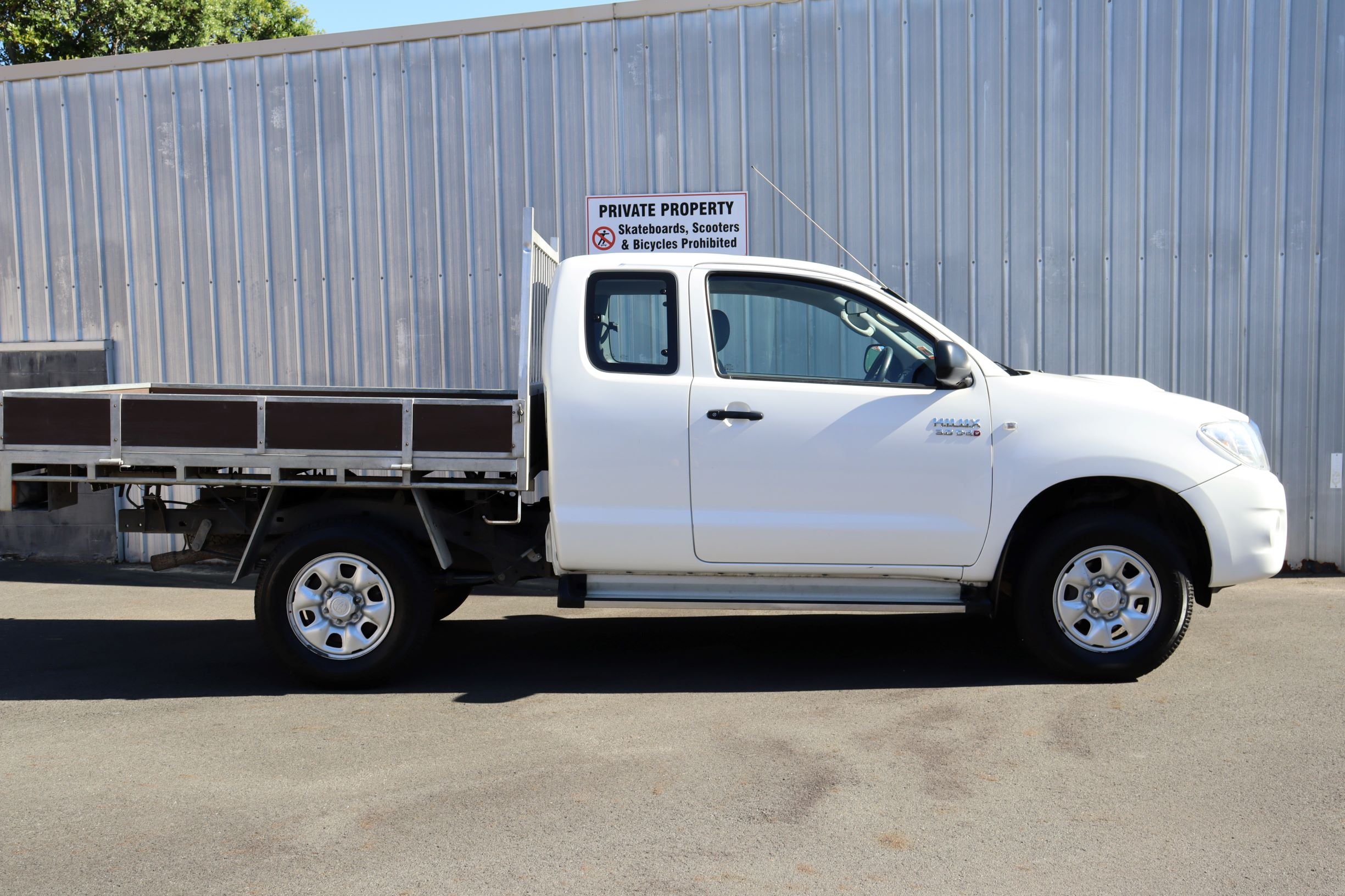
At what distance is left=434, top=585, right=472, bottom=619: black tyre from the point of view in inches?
260

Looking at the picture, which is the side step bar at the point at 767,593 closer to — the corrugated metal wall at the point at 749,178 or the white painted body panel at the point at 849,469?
the white painted body panel at the point at 849,469

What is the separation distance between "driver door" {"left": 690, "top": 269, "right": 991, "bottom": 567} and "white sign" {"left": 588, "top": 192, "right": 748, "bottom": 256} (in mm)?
3700

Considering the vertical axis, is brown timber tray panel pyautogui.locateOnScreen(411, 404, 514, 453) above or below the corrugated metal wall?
below

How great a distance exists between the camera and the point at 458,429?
537 centimetres

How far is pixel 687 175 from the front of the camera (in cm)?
902

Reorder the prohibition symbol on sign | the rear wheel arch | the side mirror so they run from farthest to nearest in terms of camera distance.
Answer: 1. the prohibition symbol on sign
2. the rear wheel arch
3. the side mirror

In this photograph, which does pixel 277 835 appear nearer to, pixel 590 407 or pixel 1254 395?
pixel 590 407

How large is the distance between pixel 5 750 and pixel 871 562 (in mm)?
3986

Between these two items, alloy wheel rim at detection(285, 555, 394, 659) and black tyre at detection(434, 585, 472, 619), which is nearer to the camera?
alloy wheel rim at detection(285, 555, 394, 659)

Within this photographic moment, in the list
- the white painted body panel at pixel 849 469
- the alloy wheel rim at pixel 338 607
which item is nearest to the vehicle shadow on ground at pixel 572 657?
the alloy wheel rim at pixel 338 607

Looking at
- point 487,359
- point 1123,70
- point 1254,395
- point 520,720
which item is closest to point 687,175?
point 487,359

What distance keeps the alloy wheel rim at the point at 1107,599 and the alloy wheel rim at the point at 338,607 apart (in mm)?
3380

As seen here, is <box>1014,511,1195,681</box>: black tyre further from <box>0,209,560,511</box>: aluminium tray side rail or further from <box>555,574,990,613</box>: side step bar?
<box>0,209,560,511</box>: aluminium tray side rail

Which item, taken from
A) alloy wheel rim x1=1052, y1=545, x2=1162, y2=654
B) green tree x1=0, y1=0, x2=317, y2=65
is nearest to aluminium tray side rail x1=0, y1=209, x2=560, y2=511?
alloy wheel rim x1=1052, y1=545, x2=1162, y2=654
